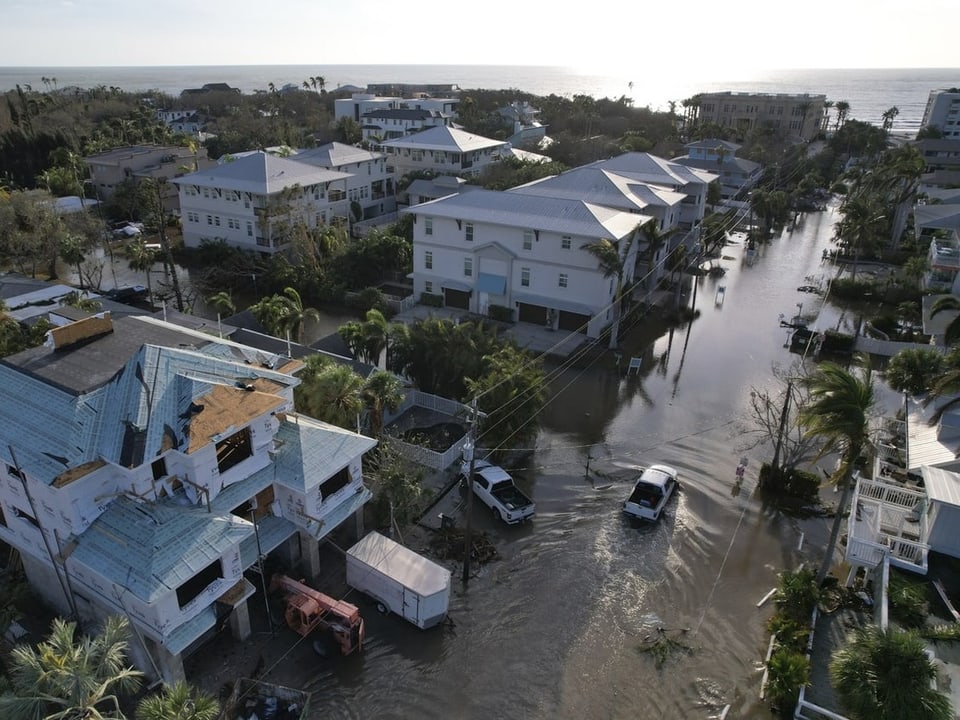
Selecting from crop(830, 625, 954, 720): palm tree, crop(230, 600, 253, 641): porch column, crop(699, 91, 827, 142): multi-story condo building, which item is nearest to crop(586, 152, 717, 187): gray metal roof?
crop(230, 600, 253, 641): porch column

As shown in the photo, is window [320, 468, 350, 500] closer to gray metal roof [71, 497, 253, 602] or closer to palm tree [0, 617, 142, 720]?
gray metal roof [71, 497, 253, 602]

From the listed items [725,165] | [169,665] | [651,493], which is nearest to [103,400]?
[169,665]

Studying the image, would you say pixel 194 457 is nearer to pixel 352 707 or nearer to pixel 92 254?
pixel 352 707

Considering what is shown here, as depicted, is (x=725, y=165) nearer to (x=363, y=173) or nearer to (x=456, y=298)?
(x=363, y=173)

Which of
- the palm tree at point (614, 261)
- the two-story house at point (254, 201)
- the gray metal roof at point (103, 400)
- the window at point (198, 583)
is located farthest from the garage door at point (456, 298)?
the window at point (198, 583)

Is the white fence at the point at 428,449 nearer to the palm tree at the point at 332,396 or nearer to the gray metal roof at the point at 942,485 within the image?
the palm tree at the point at 332,396

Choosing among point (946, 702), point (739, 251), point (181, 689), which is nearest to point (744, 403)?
point (946, 702)
